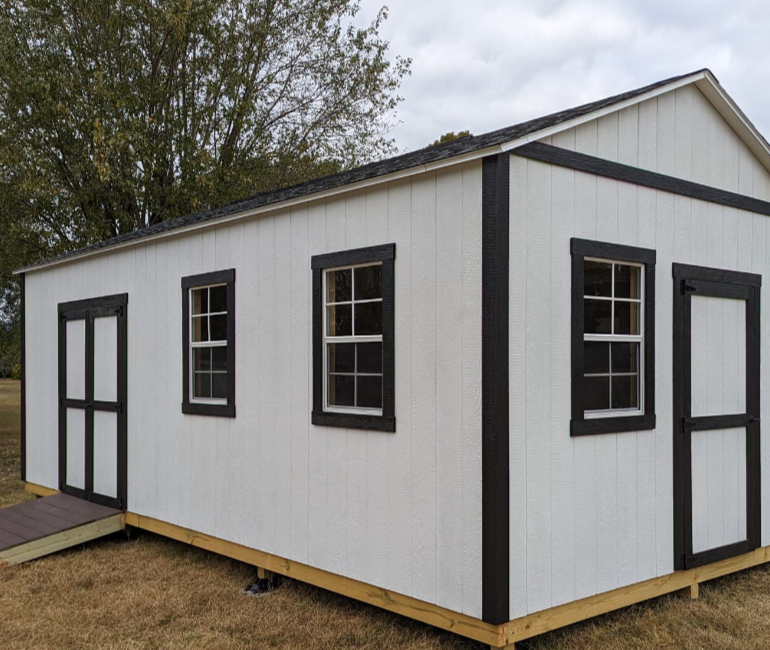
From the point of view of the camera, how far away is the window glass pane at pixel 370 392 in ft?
17.1

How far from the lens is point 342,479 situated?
5.35 meters

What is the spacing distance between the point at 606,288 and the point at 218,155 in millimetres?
10837

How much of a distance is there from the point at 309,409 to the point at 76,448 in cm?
418

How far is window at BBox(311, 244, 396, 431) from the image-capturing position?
5.06m

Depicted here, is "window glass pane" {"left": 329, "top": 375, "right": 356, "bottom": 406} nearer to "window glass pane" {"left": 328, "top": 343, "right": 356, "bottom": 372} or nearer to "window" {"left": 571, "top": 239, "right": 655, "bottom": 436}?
"window glass pane" {"left": 328, "top": 343, "right": 356, "bottom": 372}

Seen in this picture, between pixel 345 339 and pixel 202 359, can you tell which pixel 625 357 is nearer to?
pixel 345 339

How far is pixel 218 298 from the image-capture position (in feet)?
22.3

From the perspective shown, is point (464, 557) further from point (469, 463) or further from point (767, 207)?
point (767, 207)

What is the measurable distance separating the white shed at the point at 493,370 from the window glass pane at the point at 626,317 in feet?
0.05

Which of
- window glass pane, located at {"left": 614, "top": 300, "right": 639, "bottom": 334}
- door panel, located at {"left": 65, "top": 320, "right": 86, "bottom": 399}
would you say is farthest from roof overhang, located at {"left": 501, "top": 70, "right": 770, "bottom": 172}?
door panel, located at {"left": 65, "top": 320, "right": 86, "bottom": 399}

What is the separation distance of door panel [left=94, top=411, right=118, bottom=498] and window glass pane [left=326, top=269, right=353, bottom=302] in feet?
11.6

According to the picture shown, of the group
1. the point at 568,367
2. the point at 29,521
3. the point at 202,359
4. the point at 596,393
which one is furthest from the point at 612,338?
the point at 29,521

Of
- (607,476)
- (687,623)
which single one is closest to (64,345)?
(607,476)

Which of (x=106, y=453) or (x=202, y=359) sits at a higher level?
(x=202, y=359)
